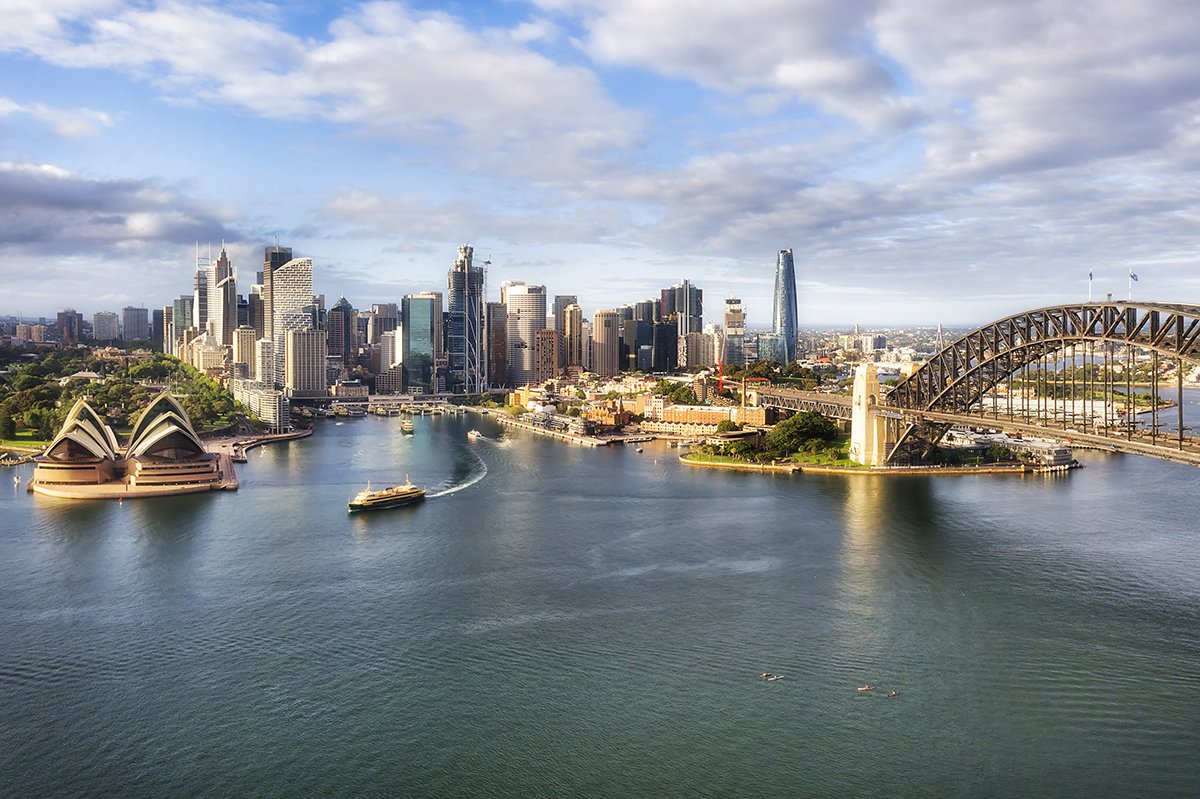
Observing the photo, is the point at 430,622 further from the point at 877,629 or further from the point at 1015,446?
the point at 1015,446

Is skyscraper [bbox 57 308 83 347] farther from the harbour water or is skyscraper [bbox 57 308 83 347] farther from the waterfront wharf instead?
the harbour water

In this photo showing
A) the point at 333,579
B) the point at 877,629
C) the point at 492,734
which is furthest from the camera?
the point at 333,579

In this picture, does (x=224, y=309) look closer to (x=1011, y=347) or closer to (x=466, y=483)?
(x=466, y=483)

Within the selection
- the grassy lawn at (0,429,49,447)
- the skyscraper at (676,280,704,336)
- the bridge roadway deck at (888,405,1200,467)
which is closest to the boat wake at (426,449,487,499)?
the bridge roadway deck at (888,405,1200,467)

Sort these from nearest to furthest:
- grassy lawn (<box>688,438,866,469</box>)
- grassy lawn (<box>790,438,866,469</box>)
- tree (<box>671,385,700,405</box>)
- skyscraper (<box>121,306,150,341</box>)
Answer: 1. grassy lawn (<box>790,438,866,469</box>)
2. grassy lawn (<box>688,438,866,469</box>)
3. tree (<box>671,385,700,405</box>)
4. skyscraper (<box>121,306,150,341</box>)

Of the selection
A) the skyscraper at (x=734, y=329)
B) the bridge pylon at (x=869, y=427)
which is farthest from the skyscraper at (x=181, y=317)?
the bridge pylon at (x=869, y=427)

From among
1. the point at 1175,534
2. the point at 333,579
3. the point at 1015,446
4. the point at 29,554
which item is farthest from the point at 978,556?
the point at 29,554
